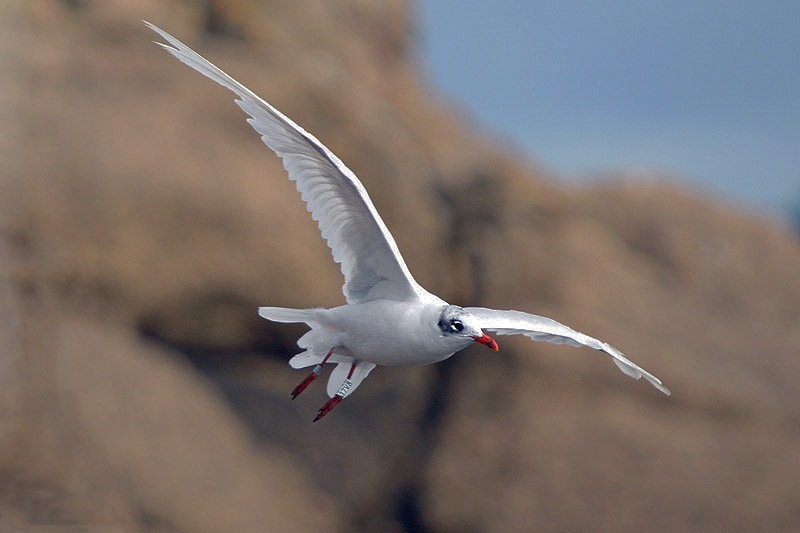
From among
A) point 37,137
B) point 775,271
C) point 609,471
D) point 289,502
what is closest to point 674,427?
point 609,471

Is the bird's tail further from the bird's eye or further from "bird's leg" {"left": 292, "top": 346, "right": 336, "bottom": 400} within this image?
the bird's eye

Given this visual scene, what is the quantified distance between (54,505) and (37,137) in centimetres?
291

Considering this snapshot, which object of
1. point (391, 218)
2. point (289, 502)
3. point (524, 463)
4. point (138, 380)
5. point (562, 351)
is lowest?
point (289, 502)

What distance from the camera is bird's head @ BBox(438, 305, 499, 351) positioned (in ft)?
7.27

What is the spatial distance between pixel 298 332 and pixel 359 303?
4370 millimetres

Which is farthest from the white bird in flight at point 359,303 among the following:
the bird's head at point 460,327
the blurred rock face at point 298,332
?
the blurred rock face at point 298,332

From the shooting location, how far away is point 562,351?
6695 mm

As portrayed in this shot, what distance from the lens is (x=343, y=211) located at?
8.27 feet

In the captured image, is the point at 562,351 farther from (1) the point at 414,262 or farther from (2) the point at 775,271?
(2) the point at 775,271

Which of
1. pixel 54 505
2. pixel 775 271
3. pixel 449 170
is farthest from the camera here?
pixel 449 170

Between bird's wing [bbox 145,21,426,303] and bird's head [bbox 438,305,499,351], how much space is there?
0.22 metres

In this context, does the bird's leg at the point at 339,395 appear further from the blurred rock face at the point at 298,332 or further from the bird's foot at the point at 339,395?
the blurred rock face at the point at 298,332

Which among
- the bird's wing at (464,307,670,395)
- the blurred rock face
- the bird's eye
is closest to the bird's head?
the bird's eye

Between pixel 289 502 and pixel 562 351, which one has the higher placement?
pixel 562 351
